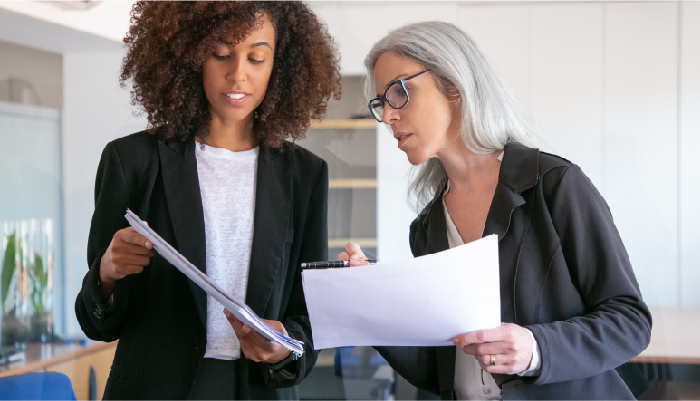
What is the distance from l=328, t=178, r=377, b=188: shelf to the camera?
211 cm

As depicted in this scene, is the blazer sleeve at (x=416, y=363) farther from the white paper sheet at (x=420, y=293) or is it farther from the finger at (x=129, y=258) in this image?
the finger at (x=129, y=258)

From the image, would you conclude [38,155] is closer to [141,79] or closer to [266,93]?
[141,79]

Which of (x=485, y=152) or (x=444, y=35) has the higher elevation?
(x=444, y=35)

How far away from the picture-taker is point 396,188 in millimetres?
2090

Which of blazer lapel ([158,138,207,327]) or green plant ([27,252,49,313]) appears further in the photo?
green plant ([27,252,49,313])

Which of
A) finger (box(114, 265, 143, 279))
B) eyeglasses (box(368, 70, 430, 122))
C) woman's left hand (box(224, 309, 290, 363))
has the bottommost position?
woman's left hand (box(224, 309, 290, 363))

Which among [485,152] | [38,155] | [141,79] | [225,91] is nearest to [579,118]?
[485,152]

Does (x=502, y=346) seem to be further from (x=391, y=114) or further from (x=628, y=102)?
(x=628, y=102)

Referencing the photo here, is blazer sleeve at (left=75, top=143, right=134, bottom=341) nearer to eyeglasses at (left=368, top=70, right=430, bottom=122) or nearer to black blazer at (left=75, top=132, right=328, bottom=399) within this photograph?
black blazer at (left=75, top=132, right=328, bottom=399)

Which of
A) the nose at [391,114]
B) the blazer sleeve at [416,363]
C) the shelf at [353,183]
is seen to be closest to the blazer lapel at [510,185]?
the nose at [391,114]

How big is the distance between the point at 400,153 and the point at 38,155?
134 centimetres

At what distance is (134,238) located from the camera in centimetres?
115

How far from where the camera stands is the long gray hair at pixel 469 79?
1239 millimetres

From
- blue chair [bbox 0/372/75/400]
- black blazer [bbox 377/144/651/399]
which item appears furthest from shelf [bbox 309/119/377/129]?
blue chair [bbox 0/372/75/400]
